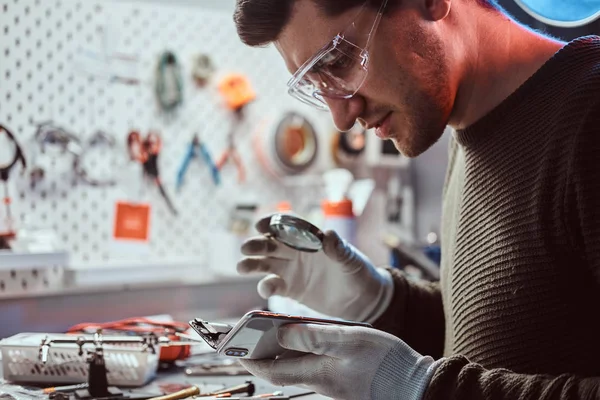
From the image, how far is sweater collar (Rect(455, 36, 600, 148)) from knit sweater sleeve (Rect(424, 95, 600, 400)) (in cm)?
17

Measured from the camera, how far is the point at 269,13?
115 centimetres

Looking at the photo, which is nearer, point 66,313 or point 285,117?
point 66,313

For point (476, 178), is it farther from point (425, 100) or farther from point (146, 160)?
point (146, 160)

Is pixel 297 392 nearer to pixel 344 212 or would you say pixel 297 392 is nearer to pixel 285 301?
pixel 285 301

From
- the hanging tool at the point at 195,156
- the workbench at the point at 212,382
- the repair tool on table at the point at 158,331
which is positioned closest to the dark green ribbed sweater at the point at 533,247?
the workbench at the point at 212,382

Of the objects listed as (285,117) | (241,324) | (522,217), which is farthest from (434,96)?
(285,117)

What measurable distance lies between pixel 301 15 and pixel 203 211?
1.11 m

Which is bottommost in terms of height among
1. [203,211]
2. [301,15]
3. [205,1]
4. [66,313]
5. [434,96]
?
[66,313]

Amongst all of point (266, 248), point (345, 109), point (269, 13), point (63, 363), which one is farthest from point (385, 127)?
point (63, 363)

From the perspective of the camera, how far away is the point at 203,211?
2.14 meters

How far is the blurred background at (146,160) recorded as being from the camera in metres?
1.80

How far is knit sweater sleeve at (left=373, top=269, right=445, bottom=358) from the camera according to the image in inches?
58.4

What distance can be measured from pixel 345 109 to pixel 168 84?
0.99 m

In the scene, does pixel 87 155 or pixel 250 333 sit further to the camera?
pixel 87 155
